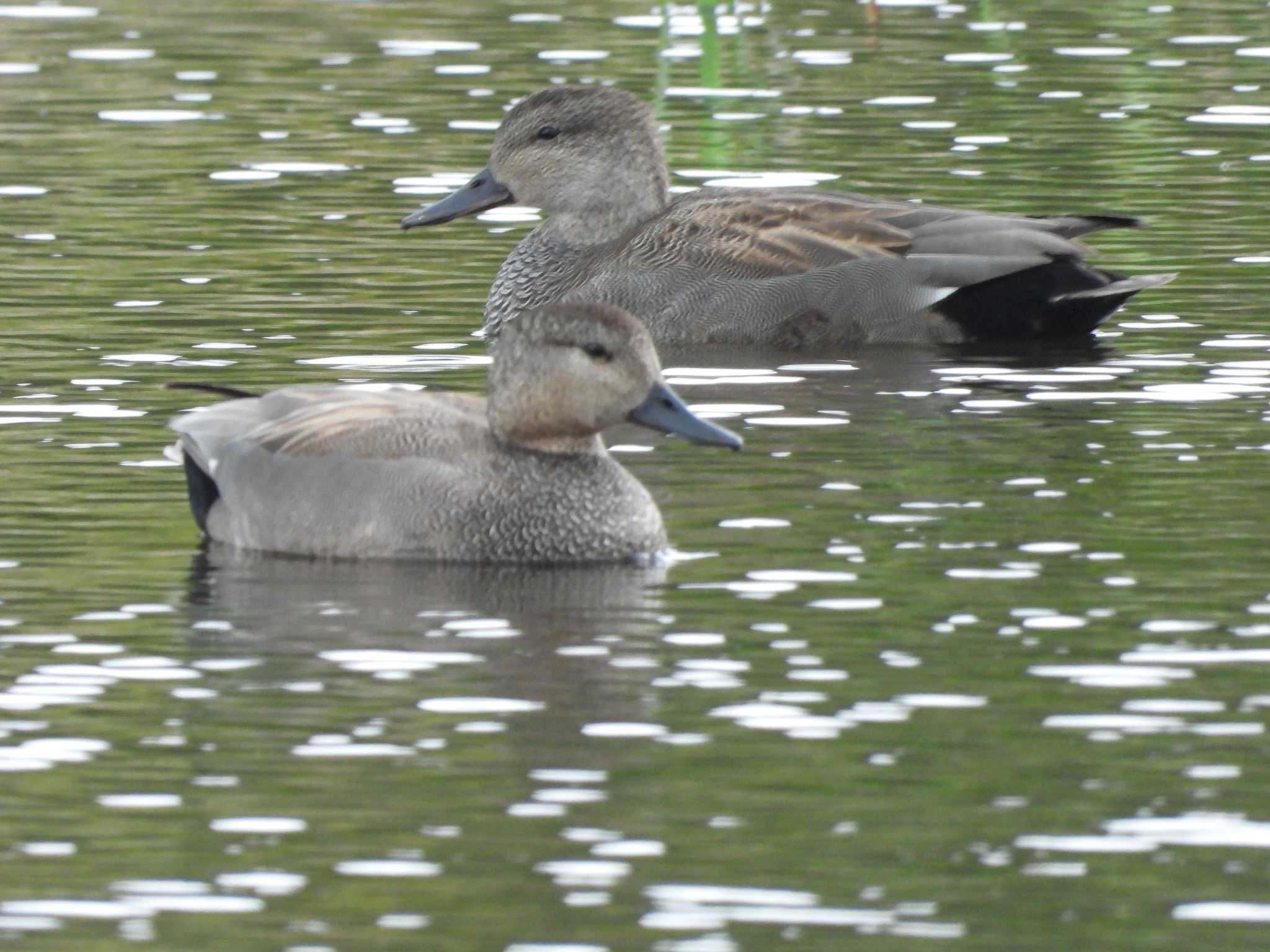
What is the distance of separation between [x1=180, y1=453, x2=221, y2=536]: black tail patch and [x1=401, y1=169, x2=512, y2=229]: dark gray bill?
203 inches

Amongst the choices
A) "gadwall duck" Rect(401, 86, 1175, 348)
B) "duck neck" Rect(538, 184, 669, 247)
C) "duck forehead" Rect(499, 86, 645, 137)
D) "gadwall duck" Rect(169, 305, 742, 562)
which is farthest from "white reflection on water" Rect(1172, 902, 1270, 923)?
"duck forehead" Rect(499, 86, 645, 137)

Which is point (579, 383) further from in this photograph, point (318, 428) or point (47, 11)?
point (47, 11)

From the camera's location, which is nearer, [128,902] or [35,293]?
[128,902]

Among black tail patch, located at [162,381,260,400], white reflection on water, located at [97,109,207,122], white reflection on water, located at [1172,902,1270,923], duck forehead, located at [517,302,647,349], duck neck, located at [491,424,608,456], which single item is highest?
duck forehead, located at [517,302,647,349]

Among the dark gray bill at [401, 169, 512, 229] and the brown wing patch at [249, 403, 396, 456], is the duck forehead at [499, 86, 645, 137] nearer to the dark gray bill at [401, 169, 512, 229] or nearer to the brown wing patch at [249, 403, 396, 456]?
the dark gray bill at [401, 169, 512, 229]

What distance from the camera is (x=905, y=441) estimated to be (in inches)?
479

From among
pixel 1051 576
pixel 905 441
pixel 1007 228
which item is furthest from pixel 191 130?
pixel 1051 576

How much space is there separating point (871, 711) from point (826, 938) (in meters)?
1.69

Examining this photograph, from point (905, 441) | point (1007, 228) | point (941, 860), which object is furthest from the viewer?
point (1007, 228)

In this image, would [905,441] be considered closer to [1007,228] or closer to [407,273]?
[1007,228]

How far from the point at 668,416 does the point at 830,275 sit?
4229mm

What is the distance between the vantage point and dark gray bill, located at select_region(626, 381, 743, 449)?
10.5 meters

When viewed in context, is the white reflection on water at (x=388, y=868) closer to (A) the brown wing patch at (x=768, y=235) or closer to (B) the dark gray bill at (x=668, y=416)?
(B) the dark gray bill at (x=668, y=416)

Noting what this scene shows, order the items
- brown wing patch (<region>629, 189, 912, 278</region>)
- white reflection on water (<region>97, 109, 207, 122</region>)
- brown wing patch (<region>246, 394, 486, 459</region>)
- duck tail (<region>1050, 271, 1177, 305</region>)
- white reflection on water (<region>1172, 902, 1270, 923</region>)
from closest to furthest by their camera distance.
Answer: white reflection on water (<region>1172, 902, 1270, 923</region>), brown wing patch (<region>246, 394, 486, 459</region>), duck tail (<region>1050, 271, 1177, 305</region>), brown wing patch (<region>629, 189, 912, 278</region>), white reflection on water (<region>97, 109, 207, 122</region>)
